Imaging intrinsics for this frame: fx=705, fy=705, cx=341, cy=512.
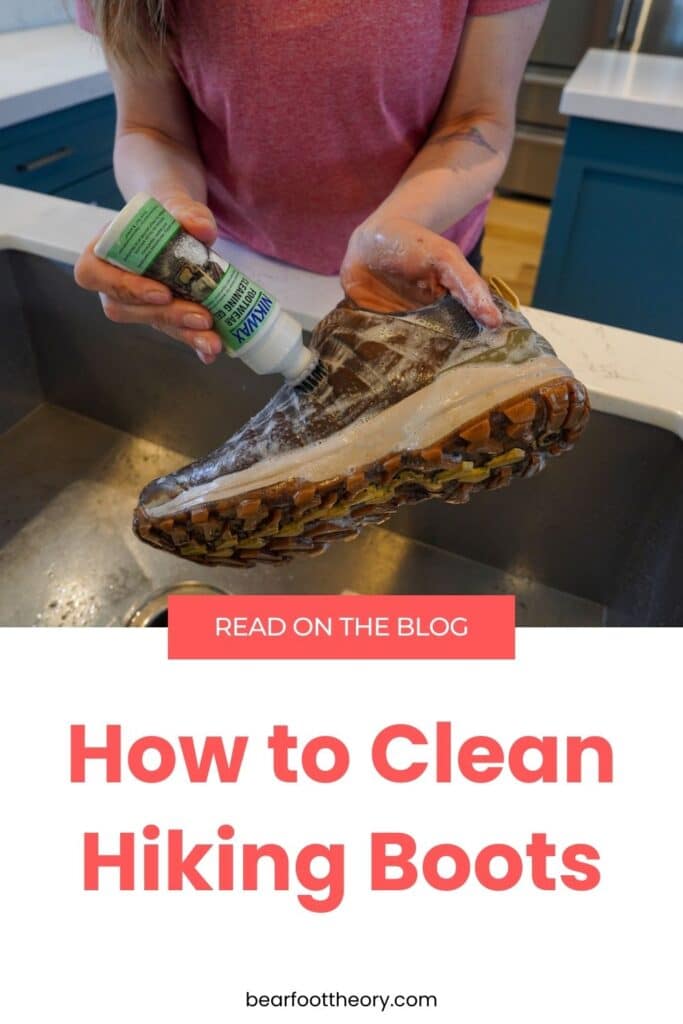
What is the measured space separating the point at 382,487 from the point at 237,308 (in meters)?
0.13

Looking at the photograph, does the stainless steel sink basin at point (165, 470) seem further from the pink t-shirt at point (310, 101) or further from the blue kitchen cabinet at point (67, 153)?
the blue kitchen cabinet at point (67, 153)

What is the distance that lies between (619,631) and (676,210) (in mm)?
998

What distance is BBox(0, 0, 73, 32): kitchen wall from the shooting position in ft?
4.95

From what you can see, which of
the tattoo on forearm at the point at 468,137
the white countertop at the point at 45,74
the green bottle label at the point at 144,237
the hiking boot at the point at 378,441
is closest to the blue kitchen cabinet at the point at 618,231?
the tattoo on forearm at the point at 468,137

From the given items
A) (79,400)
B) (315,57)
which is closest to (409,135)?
(315,57)

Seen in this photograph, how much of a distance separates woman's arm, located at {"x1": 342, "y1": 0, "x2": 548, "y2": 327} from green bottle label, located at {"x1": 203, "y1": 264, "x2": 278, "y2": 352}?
124 mm

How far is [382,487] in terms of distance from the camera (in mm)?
407

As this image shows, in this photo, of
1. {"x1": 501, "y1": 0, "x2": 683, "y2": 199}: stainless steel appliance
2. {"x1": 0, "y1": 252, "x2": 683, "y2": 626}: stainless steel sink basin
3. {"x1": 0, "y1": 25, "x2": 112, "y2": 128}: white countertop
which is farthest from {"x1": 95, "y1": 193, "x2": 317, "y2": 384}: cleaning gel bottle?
{"x1": 501, "y1": 0, "x2": 683, "y2": 199}: stainless steel appliance

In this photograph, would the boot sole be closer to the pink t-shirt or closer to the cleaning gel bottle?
the cleaning gel bottle

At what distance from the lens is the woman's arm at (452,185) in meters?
0.47

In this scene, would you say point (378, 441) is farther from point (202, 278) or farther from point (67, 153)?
point (67, 153)

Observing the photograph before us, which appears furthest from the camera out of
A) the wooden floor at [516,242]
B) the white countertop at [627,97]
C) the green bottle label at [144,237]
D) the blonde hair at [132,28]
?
the wooden floor at [516,242]

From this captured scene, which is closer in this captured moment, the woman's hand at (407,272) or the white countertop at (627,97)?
the woman's hand at (407,272)

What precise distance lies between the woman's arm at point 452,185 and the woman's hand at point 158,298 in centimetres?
13
